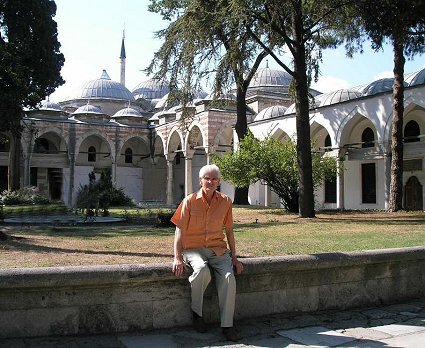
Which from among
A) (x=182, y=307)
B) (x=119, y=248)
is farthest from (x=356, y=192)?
(x=182, y=307)

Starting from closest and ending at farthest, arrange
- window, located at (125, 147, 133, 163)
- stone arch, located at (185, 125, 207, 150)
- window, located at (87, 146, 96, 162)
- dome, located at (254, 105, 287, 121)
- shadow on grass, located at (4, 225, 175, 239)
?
shadow on grass, located at (4, 225, 175, 239), dome, located at (254, 105, 287, 121), stone arch, located at (185, 125, 207, 150), window, located at (87, 146, 96, 162), window, located at (125, 147, 133, 163)

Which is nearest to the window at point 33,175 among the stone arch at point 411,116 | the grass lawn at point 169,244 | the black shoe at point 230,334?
the stone arch at point 411,116

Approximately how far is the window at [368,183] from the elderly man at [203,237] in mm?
19966

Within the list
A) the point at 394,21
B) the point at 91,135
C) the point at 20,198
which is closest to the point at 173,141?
the point at 91,135

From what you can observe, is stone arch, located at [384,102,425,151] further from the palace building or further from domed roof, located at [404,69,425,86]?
domed roof, located at [404,69,425,86]

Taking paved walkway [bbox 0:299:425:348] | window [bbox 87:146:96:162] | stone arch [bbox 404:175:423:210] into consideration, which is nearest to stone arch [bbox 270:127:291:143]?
stone arch [bbox 404:175:423:210]

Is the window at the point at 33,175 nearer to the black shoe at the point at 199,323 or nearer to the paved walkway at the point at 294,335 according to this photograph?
the paved walkway at the point at 294,335

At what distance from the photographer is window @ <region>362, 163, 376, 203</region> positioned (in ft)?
74.8

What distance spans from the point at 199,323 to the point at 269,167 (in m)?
12.3

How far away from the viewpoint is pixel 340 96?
22.9 meters

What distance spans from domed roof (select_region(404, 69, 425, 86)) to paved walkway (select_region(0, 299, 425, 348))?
16370 millimetres

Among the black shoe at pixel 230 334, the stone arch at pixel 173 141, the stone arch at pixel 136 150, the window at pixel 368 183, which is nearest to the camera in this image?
the black shoe at pixel 230 334

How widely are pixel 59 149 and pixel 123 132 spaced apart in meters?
4.97

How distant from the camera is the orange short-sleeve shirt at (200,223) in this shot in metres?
4.01
